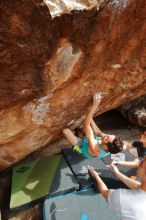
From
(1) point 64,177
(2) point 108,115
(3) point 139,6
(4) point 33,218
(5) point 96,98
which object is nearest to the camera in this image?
(3) point 139,6

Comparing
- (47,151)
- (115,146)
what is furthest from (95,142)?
(47,151)

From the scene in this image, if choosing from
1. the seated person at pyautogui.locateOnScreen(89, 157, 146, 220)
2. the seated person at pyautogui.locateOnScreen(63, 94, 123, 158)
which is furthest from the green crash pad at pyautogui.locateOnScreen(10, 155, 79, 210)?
the seated person at pyautogui.locateOnScreen(89, 157, 146, 220)

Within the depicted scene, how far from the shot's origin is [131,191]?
3477mm

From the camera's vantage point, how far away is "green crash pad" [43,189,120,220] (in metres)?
4.41

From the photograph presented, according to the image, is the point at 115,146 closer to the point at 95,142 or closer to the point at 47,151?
the point at 95,142

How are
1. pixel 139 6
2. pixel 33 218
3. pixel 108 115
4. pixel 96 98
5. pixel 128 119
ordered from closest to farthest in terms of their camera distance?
pixel 139 6, pixel 96 98, pixel 33 218, pixel 128 119, pixel 108 115

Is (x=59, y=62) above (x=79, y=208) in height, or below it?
above

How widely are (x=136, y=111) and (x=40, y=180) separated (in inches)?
119

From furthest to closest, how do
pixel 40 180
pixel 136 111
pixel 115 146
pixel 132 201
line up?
pixel 136 111 → pixel 40 180 → pixel 115 146 → pixel 132 201

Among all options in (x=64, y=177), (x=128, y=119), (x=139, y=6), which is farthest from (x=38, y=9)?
(x=128, y=119)

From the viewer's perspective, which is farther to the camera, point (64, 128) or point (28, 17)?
point (64, 128)

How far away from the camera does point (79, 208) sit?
4.55 m

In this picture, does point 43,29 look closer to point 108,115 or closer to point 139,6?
point 139,6

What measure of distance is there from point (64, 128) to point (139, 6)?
2438mm
